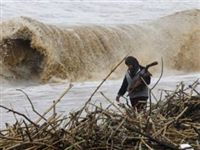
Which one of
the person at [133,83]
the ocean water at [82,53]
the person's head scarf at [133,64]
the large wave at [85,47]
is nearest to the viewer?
the person at [133,83]

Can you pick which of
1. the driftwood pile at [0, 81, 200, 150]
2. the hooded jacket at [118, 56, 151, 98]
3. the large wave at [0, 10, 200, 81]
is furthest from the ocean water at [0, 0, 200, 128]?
the driftwood pile at [0, 81, 200, 150]

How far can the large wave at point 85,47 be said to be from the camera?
18812 mm

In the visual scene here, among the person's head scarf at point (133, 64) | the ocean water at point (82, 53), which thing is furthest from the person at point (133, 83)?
the ocean water at point (82, 53)

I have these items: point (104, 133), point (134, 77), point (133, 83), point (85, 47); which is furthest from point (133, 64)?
point (85, 47)

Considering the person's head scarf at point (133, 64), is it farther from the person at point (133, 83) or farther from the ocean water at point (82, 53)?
the ocean water at point (82, 53)

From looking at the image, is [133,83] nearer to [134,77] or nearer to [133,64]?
[134,77]

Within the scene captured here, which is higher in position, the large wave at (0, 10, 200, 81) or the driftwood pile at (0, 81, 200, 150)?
the driftwood pile at (0, 81, 200, 150)

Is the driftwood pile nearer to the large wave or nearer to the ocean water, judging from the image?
the ocean water

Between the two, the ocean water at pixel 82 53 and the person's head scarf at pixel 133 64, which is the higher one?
the person's head scarf at pixel 133 64

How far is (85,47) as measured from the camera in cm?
1970

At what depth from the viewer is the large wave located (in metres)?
18.8

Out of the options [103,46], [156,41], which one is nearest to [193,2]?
[156,41]

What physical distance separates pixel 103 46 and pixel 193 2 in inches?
476

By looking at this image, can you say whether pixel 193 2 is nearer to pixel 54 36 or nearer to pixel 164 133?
pixel 54 36
